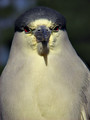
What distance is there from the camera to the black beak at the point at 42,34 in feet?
6.81

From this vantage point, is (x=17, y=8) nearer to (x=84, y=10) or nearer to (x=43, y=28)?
(x=84, y=10)

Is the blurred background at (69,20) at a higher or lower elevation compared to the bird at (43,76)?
lower

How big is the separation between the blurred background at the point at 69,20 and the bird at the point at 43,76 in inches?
303

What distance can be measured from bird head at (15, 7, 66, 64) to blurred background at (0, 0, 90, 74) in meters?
7.74

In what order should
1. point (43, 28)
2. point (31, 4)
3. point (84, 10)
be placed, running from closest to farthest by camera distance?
point (43, 28)
point (84, 10)
point (31, 4)

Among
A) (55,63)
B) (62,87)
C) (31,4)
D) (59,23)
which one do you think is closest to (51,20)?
(59,23)

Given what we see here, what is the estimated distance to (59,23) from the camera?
2195 millimetres

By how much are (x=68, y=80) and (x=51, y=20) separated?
15.4 inches

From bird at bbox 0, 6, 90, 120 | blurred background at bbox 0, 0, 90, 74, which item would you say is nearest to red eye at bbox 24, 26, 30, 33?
bird at bbox 0, 6, 90, 120

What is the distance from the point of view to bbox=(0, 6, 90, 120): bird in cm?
213

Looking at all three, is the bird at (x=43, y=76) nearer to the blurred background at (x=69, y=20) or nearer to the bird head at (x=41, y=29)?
the bird head at (x=41, y=29)

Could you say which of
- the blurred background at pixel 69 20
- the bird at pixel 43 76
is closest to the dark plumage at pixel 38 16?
the bird at pixel 43 76

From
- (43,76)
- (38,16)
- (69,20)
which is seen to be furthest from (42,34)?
(69,20)

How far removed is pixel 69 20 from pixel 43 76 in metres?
9.27
